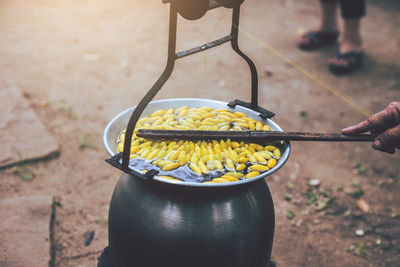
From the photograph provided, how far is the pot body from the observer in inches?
63.0

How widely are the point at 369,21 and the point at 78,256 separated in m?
6.99

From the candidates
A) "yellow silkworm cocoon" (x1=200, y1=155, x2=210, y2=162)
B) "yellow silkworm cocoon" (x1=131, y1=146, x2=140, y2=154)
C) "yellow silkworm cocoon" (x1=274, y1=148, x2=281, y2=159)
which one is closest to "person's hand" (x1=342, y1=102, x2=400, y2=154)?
"yellow silkworm cocoon" (x1=274, y1=148, x2=281, y2=159)

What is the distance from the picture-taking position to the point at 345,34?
17.2 feet

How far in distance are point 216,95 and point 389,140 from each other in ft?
10.1

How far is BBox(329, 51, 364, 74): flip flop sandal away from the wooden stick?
3595 millimetres

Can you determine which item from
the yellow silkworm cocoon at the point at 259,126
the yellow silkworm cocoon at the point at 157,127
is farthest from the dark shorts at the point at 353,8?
the yellow silkworm cocoon at the point at 157,127

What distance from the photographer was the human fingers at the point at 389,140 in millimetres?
1758

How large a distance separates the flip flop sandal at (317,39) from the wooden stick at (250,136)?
173 inches

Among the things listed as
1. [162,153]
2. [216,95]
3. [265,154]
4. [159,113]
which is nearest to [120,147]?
[162,153]

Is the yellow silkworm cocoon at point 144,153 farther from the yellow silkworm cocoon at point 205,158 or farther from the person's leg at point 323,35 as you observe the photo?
the person's leg at point 323,35

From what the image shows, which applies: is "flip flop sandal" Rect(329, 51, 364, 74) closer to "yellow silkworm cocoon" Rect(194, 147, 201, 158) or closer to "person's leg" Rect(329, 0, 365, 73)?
"person's leg" Rect(329, 0, 365, 73)

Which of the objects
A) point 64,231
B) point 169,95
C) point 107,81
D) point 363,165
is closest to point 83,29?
point 107,81

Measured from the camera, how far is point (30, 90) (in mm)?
4633

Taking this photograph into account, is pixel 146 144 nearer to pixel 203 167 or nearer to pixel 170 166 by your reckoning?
pixel 170 166
